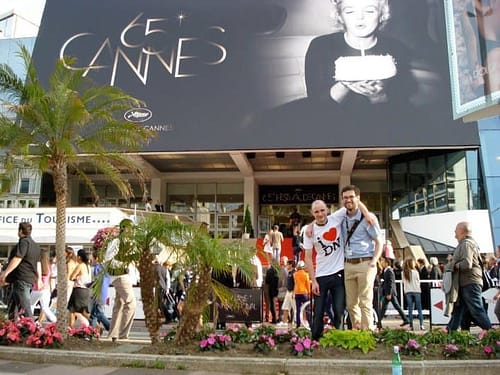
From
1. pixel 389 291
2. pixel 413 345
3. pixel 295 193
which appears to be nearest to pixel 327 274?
pixel 413 345

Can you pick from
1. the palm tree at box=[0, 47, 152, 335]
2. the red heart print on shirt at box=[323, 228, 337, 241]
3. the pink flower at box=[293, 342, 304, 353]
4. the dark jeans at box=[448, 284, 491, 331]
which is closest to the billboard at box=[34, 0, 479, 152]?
the palm tree at box=[0, 47, 152, 335]

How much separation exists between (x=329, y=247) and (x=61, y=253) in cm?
438

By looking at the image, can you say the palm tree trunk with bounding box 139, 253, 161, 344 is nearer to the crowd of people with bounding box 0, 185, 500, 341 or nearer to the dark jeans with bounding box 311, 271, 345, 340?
the crowd of people with bounding box 0, 185, 500, 341

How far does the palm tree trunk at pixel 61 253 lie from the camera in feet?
26.2

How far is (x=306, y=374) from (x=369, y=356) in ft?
2.88

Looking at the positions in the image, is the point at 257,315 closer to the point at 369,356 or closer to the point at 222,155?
the point at 369,356

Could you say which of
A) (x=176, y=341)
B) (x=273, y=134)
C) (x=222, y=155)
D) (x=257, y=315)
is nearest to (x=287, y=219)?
(x=222, y=155)

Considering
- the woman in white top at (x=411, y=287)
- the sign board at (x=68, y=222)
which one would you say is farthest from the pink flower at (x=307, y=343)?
the sign board at (x=68, y=222)

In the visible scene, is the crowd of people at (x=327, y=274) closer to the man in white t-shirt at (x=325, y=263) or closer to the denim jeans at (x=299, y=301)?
the man in white t-shirt at (x=325, y=263)

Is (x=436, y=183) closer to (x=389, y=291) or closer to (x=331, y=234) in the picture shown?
(x=389, y=291)

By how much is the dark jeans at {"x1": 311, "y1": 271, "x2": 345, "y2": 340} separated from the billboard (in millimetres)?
17529

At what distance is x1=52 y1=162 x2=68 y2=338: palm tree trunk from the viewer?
7.97 m

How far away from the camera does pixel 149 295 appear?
24.8 ft

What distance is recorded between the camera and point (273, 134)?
24.6m
